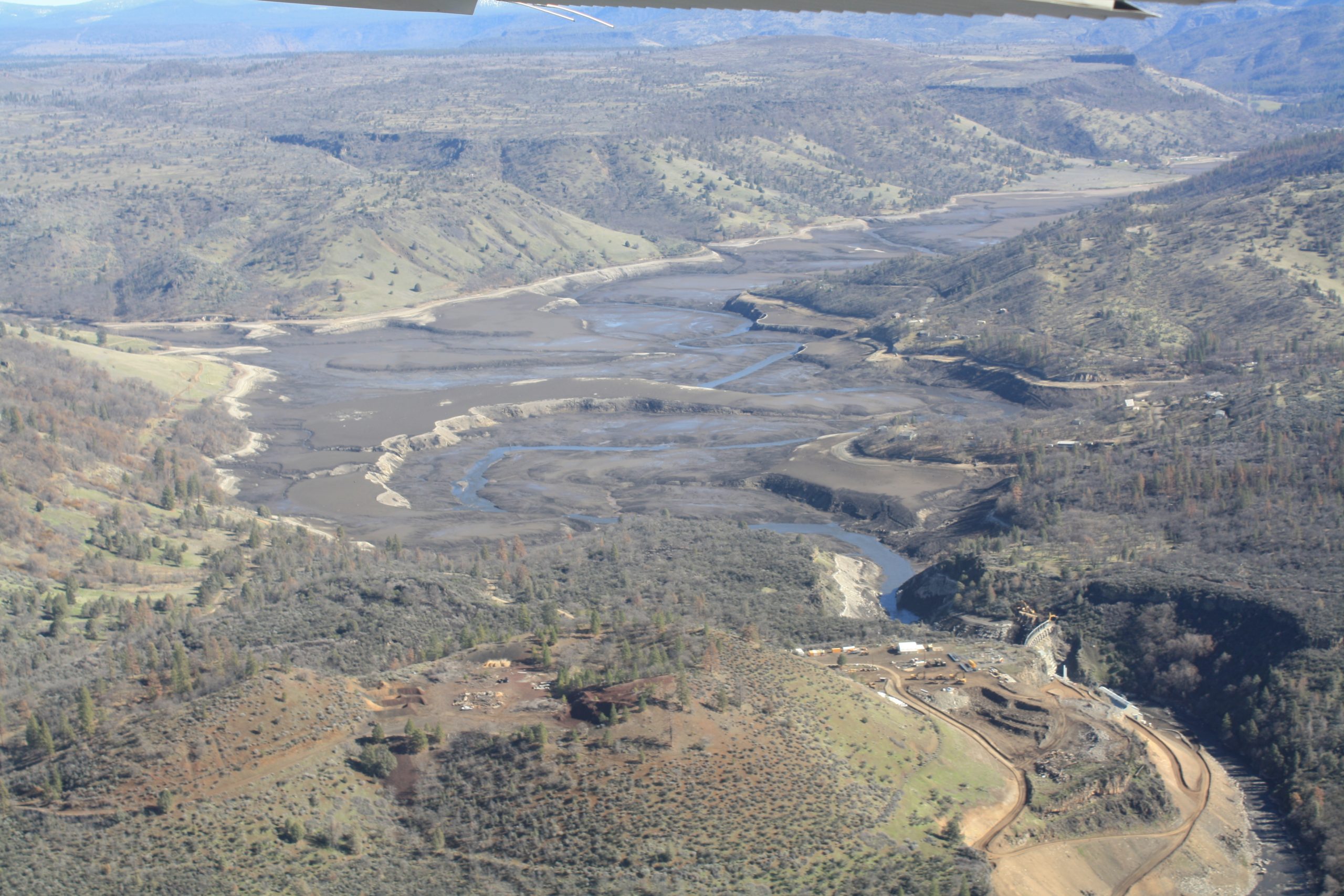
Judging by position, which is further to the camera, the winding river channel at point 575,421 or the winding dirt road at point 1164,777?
the winding river channel at point 575,421

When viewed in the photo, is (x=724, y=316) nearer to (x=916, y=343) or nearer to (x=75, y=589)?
(x=916, y=343)

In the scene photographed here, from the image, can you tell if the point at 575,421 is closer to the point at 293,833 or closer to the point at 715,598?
the point at 715,598

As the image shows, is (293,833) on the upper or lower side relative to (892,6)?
lower

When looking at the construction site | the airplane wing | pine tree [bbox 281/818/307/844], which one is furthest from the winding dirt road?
the airplane wing

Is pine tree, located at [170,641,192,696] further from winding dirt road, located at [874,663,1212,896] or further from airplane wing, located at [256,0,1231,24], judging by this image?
airplane wing, located at [256,0,1231,24]

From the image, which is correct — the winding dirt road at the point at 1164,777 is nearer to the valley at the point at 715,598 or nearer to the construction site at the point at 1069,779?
the construction site at the point at 1069,779

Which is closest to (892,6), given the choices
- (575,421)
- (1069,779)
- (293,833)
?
(293,833)

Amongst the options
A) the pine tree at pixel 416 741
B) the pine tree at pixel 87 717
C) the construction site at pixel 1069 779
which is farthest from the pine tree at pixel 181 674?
the construction site at pixel 1069 779

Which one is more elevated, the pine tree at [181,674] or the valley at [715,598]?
the pine tree at [181,674]

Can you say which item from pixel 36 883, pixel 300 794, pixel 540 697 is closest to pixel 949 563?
pixel 540 697
